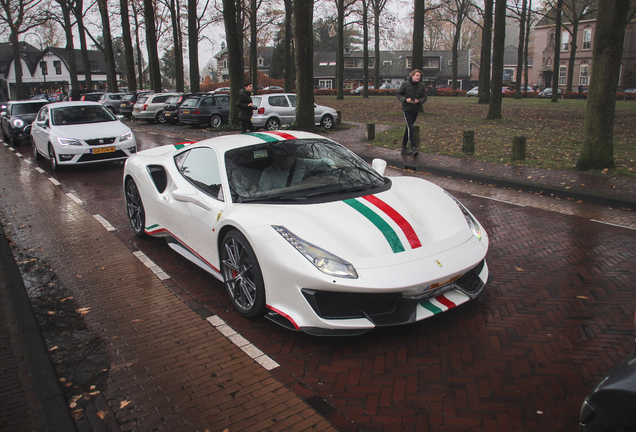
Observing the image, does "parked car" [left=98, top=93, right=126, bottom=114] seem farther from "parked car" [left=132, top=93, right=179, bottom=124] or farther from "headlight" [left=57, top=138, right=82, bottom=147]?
"headlight" [left=57, top=138, right=82, bottom=147]

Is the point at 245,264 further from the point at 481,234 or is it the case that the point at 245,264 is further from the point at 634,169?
the point at 634,169

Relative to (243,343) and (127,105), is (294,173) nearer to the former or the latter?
(243,343)

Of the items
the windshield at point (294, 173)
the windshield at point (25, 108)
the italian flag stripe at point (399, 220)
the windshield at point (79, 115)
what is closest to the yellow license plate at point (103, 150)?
the windshield at point (79, 115)

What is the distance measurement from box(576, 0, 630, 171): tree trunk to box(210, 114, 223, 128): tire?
16251mm

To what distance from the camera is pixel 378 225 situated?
12.4 feet

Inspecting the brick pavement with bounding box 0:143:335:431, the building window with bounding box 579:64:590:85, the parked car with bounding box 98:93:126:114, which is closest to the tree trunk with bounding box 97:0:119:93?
the parked car with bounding box 98:93:126:114

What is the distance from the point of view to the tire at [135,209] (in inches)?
245

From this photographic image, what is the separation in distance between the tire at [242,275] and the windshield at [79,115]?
9.74 m

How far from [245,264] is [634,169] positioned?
9254 mm

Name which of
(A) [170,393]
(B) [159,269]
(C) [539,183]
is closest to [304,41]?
(C) [539,183]

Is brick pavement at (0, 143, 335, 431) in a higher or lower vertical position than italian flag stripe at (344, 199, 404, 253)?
lower

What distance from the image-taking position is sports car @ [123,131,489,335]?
11.2 ft

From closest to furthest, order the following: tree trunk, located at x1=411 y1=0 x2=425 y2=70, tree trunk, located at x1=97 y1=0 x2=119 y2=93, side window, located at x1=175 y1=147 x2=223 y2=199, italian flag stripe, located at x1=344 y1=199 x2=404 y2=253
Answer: italian flag stripe, located at x1=344 y1=199 x2=404 y2=253, side window, located at x1=175 y1=147 x2=223 y2=199, tree trunk, located at x1=411 y1=0 x2=425 y2=70, tree trunk, located at x1=97 y1=0 x2=119 y2=93

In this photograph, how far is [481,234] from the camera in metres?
4.28
